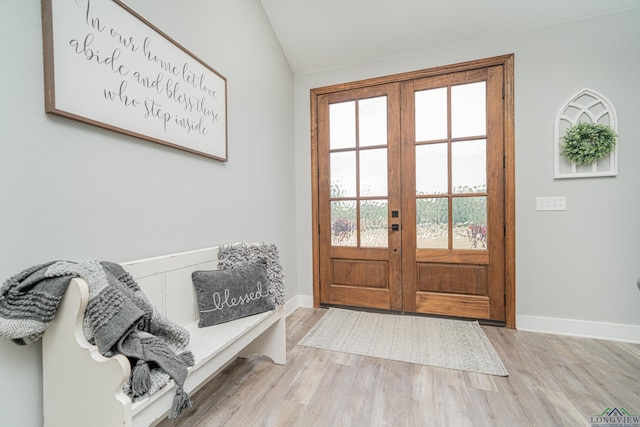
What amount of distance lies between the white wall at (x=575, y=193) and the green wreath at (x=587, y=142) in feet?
0.37

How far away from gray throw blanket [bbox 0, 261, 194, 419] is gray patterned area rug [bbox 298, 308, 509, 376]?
133 cm

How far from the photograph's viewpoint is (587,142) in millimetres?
2104

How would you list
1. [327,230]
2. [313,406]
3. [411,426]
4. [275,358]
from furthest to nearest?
[327,230] < [275,358] < [313,406] < [411,426]

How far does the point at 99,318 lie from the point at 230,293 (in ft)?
2.39

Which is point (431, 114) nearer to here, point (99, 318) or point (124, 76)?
point (124, 76)

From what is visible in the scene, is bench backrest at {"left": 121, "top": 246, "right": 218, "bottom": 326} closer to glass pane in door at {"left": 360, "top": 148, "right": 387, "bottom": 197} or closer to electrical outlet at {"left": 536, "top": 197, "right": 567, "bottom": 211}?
glass pane in door at {"left": 360, "top": 148, "right": 387, "bottom": 197}

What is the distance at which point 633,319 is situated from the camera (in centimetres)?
209

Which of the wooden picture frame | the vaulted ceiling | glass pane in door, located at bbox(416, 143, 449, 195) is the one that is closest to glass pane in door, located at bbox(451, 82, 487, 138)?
glass pane in door, located at bbox(416, 143, 449, 195)

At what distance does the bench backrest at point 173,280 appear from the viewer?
127 cm

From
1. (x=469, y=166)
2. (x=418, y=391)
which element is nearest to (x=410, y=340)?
(x=418, y=391)

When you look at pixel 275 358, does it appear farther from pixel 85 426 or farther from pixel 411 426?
pixel 85 426

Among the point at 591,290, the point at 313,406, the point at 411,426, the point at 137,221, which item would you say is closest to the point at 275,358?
the point at 313,406

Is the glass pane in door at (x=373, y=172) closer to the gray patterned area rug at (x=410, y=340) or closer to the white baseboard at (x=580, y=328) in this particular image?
the gray patterned area rug at (x=410, y=340)

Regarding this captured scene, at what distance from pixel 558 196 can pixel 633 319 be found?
41.4 inches
